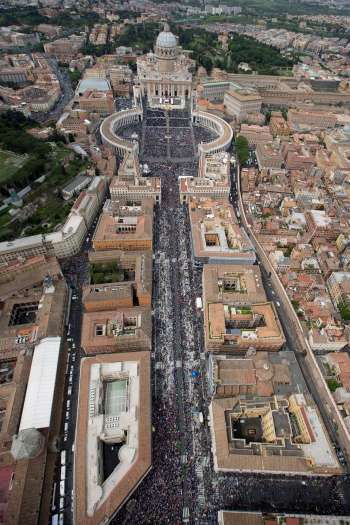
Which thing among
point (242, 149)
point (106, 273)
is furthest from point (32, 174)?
point (242, 149)

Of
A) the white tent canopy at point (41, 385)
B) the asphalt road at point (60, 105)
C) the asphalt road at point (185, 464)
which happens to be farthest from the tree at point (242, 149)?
the white tent canopy at point (41, 385)

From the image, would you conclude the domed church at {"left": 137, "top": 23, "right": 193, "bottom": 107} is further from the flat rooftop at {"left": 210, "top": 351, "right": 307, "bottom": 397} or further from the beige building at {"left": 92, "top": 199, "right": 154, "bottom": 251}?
the flat rooftop at {"left": 210, "top": 351, "right": 307, "bottom": 397}

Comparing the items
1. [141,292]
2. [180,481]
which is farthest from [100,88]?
[180,481]

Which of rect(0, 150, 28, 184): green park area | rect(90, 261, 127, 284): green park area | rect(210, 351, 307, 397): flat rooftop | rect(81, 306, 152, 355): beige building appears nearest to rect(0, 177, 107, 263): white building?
rect(90, 261, 127, 284): green park area

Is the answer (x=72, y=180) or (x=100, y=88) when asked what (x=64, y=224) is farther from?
(x=100, y=88)

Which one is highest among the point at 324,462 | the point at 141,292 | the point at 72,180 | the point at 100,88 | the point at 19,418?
the point at 100,88

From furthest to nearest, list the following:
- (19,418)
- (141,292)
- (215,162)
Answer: (215,162)
(141,292)
(19,418)
